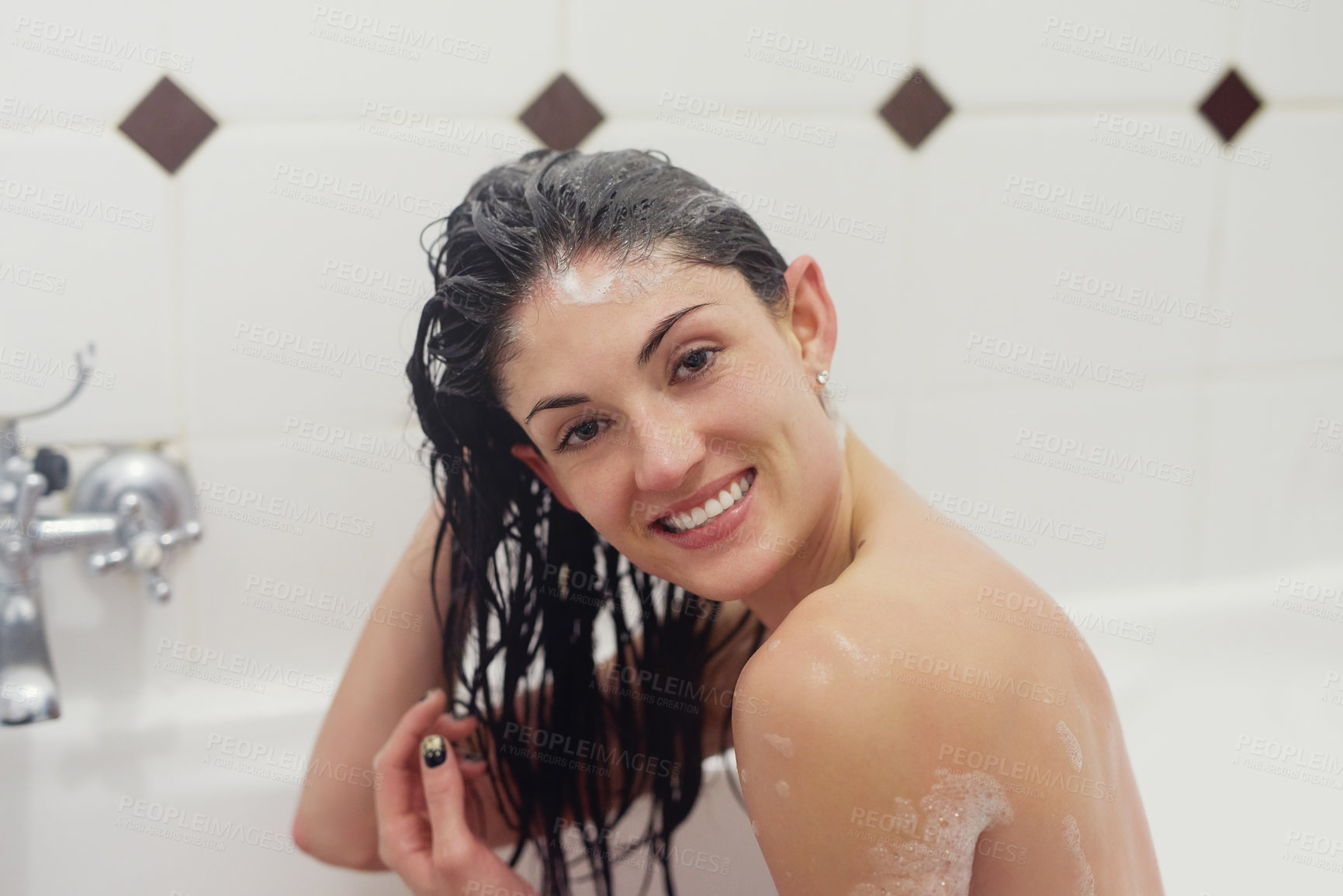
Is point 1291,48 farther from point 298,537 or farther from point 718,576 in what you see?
point 298,537

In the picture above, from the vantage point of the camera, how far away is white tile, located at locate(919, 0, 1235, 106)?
1261mm

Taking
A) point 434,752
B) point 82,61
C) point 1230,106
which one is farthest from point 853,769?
point 1230,106

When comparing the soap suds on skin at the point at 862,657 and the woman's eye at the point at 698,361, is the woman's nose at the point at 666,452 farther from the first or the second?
the soap suds on skin at the point at 862,657

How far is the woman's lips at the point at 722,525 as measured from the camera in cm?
78

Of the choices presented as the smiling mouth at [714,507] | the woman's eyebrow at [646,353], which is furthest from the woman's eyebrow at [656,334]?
the smiling mouth at [714,507]

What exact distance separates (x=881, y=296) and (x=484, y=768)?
73cm

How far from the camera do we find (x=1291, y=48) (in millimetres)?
1382

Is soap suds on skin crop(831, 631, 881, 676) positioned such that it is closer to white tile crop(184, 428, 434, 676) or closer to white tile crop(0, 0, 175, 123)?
white tile crop(184, 428, 434, 676)

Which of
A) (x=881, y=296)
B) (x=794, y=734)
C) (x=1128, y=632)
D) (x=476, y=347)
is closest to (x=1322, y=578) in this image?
(x=1128, y=632)

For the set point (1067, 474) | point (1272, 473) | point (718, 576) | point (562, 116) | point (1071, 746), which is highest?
point (562, 116)

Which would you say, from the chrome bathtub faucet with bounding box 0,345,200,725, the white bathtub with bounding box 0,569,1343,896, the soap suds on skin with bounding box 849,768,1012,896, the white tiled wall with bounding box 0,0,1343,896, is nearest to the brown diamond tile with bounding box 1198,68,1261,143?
the white tiled wall with bounding box 0,0,1343,896

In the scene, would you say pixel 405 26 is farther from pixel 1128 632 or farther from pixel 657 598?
pixel 1128 632

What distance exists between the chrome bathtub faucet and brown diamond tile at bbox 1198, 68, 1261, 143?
4.46 feet

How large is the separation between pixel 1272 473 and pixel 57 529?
156 centimetres
